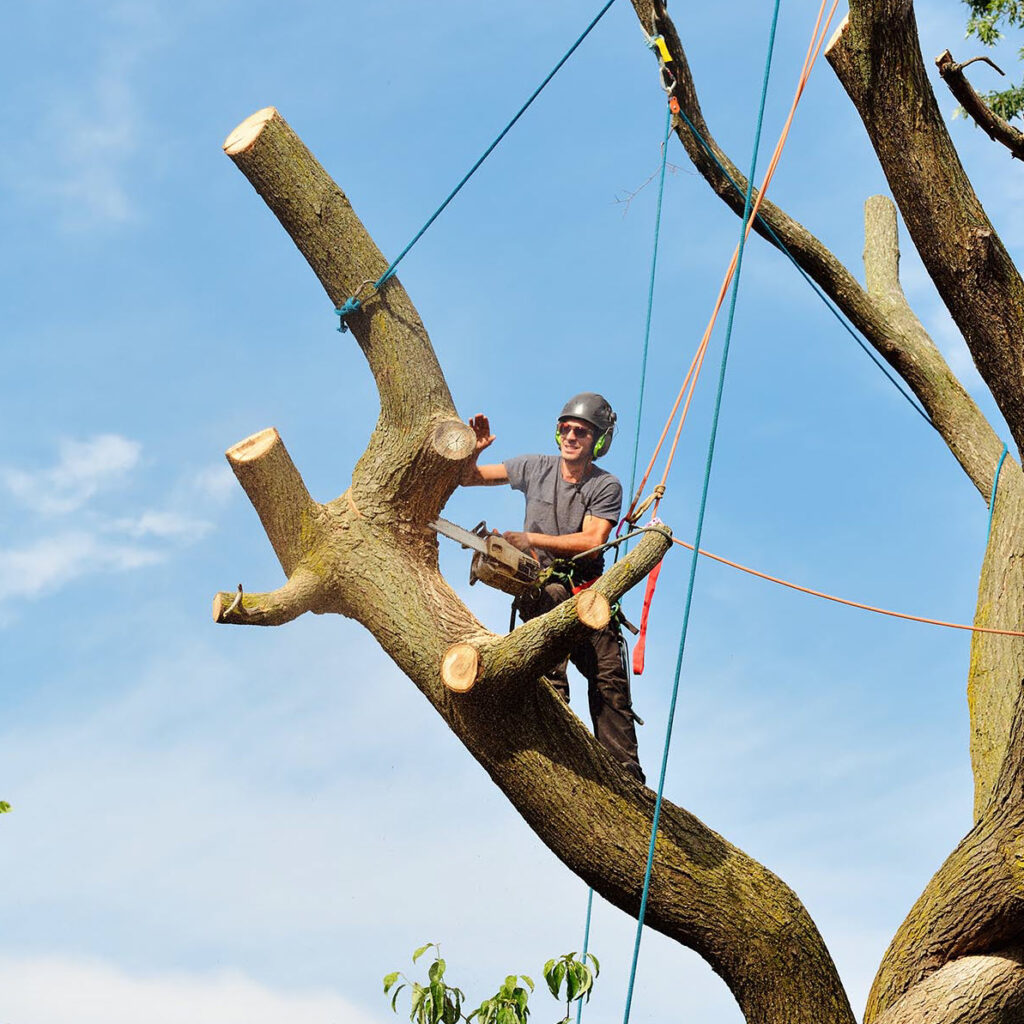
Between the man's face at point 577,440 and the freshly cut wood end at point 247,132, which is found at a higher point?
the freshly cut wood end at point 247,132

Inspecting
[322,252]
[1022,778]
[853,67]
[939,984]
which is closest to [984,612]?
[1022,778]

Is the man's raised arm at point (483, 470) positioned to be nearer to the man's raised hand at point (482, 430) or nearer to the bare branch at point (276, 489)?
the man's raised hand at point (482, 430)

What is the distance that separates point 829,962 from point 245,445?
2778 millimetres

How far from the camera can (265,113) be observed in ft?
16.8

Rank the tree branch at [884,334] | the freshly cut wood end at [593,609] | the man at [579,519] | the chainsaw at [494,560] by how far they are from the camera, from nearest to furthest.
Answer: the freshly cut wood end at [593,609], the chainsaw at [494,560], the man at [579,519], the tree branch at [884,334]

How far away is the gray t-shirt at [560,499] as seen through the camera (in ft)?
17.5

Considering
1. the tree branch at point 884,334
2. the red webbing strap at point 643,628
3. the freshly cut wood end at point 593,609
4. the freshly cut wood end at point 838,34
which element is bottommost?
the freshly cut wood end at point 593,609

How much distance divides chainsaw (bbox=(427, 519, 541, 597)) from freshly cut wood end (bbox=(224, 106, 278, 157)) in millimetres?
1610

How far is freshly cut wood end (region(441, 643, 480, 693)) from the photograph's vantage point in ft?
14.2

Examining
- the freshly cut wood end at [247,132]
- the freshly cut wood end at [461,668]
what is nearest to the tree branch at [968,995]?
the freshly cut wood end at [461,668]

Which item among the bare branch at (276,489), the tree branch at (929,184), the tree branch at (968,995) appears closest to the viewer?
the tree branch at (929,184)

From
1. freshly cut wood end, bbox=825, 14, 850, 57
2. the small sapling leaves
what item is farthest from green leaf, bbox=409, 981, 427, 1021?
freshly cut wood end, bbox=825, 14, 850, 57

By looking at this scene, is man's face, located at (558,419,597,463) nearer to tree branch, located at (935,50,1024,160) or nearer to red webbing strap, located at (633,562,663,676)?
red webbing strap, located at (633,562,663,676)

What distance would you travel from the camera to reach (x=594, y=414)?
221 inches
